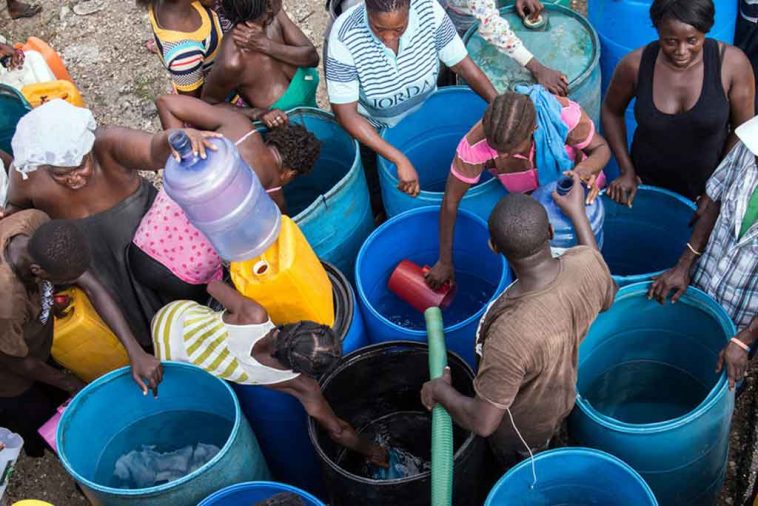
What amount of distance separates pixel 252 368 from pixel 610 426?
118 cm

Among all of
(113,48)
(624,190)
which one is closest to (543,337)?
(624,190)

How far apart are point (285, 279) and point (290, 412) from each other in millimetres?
661

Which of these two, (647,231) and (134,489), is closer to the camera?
(134,489)

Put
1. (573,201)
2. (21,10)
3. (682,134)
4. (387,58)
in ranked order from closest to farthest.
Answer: (573,201), (682,134), (387,58), (21,10)

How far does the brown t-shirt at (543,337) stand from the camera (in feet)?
6.90

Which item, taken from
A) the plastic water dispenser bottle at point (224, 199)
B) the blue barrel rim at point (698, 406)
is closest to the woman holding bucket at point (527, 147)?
the blue barrel rim at point (698, 406)

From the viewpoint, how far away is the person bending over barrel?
243 centimetres

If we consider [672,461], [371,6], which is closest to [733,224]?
[672,461]

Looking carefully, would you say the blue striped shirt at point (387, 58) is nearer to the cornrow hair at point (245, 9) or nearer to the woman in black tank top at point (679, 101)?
the cornrow hair at point (245, 9)

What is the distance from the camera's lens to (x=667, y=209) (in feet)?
10.0

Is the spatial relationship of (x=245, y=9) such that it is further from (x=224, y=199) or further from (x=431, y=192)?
(x=431, y=192)

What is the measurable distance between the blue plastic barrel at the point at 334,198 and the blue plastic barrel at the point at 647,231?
1.02 metres

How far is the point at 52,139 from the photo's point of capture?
2.79 meters

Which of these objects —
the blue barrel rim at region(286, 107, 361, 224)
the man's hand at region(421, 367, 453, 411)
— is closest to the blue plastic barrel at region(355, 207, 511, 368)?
the blue barrel rim at region(286, 107, 361, 224)
